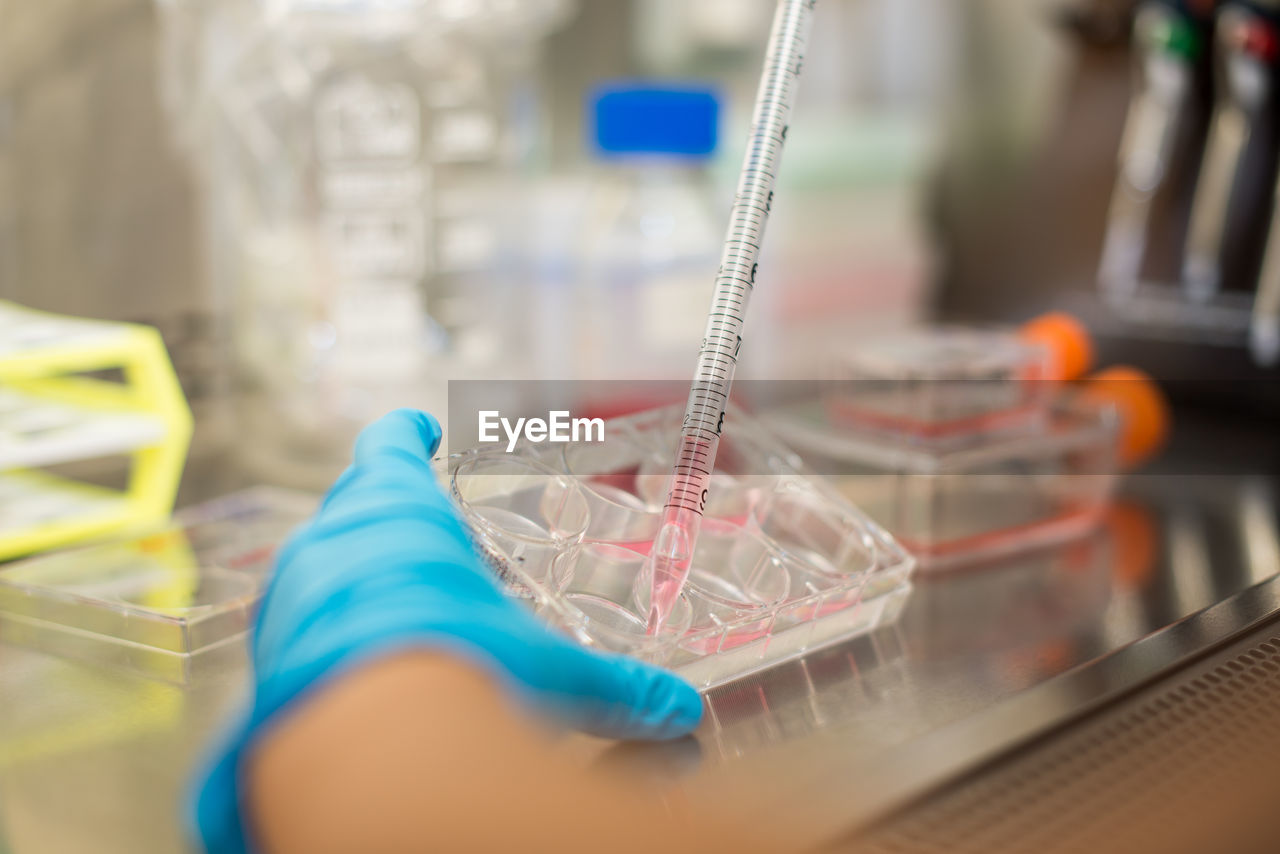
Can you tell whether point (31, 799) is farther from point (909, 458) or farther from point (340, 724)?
point (909, 458)

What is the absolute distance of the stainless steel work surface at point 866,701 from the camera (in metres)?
0.38

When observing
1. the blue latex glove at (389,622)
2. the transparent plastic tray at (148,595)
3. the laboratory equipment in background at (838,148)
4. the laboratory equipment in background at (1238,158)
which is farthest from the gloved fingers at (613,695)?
the laboratory equipment in background at (1238,158)

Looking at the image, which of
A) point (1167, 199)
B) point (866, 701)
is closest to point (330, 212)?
point (866, 701)

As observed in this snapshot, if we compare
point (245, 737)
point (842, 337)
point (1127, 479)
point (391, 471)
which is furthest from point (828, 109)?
point (245, 737)

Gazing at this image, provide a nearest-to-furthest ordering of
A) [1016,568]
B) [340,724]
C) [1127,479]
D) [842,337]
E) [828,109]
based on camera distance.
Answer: [340,724] < [1016,568] < [1127,479] < [842,337] < [828,109]

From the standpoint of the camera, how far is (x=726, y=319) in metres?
0.48

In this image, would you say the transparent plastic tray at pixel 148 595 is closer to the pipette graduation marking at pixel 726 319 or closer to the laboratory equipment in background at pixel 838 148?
the pipette graduation marking at pixel 726 319

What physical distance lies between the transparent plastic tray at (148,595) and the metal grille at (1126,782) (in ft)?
0.98

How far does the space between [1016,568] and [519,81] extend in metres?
0.56

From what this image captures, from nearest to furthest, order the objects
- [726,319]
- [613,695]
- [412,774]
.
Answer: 1. [412,774]
2. [613,695]
3. [726,319]

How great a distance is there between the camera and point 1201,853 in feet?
1.11

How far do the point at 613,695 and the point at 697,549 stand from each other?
0.15m

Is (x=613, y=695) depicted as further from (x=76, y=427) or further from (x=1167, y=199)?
(x=1167, y=199)

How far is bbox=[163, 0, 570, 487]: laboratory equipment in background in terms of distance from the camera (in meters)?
0.81
